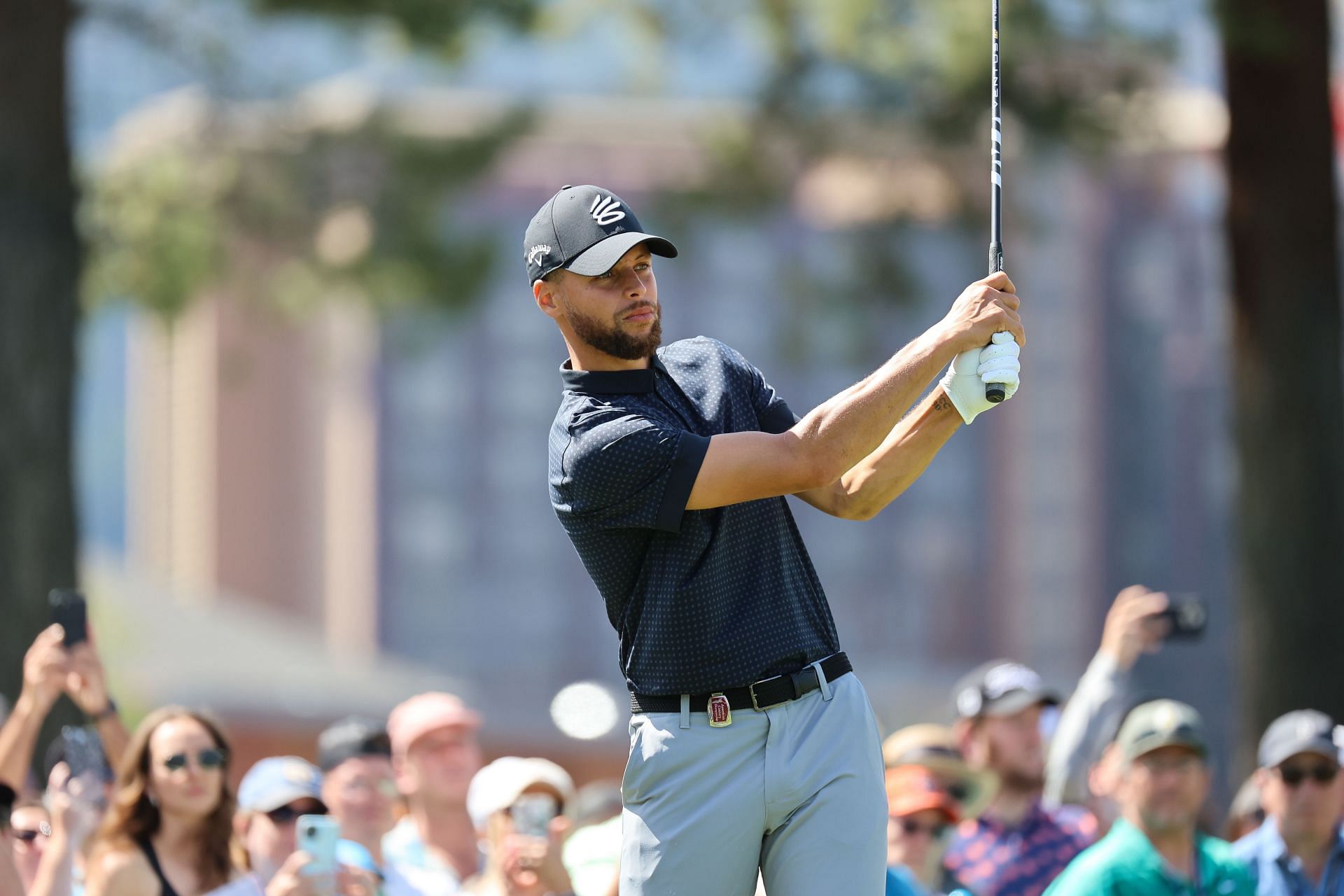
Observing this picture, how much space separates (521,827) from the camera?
601cm

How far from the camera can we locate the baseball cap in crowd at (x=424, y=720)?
6902 millimetres

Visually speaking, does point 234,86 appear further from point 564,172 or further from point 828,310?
point 564,172

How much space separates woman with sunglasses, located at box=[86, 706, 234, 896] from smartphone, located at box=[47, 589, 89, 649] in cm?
31

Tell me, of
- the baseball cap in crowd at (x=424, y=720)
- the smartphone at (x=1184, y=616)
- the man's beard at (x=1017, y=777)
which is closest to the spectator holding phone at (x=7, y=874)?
the baseball cap in crowd at (x=424, y=720)

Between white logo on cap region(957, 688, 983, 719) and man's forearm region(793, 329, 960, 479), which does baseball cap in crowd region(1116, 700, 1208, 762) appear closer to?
white logo on cap region(957, 688, 983, 719)

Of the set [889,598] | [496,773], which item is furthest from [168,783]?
[889,598]

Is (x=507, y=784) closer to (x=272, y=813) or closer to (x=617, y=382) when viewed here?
(x=272, y=813)

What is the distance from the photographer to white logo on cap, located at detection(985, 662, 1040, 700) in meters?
7.05

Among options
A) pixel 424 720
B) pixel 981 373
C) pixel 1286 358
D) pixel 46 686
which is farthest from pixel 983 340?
pixel 1286 358

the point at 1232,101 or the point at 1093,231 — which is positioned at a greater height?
the point at 1093,231

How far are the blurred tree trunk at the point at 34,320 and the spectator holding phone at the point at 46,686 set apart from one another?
109 inches

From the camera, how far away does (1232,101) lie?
10.3 metres

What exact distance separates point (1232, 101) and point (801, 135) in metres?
2.67

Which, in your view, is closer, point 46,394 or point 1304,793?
point 1304,793
